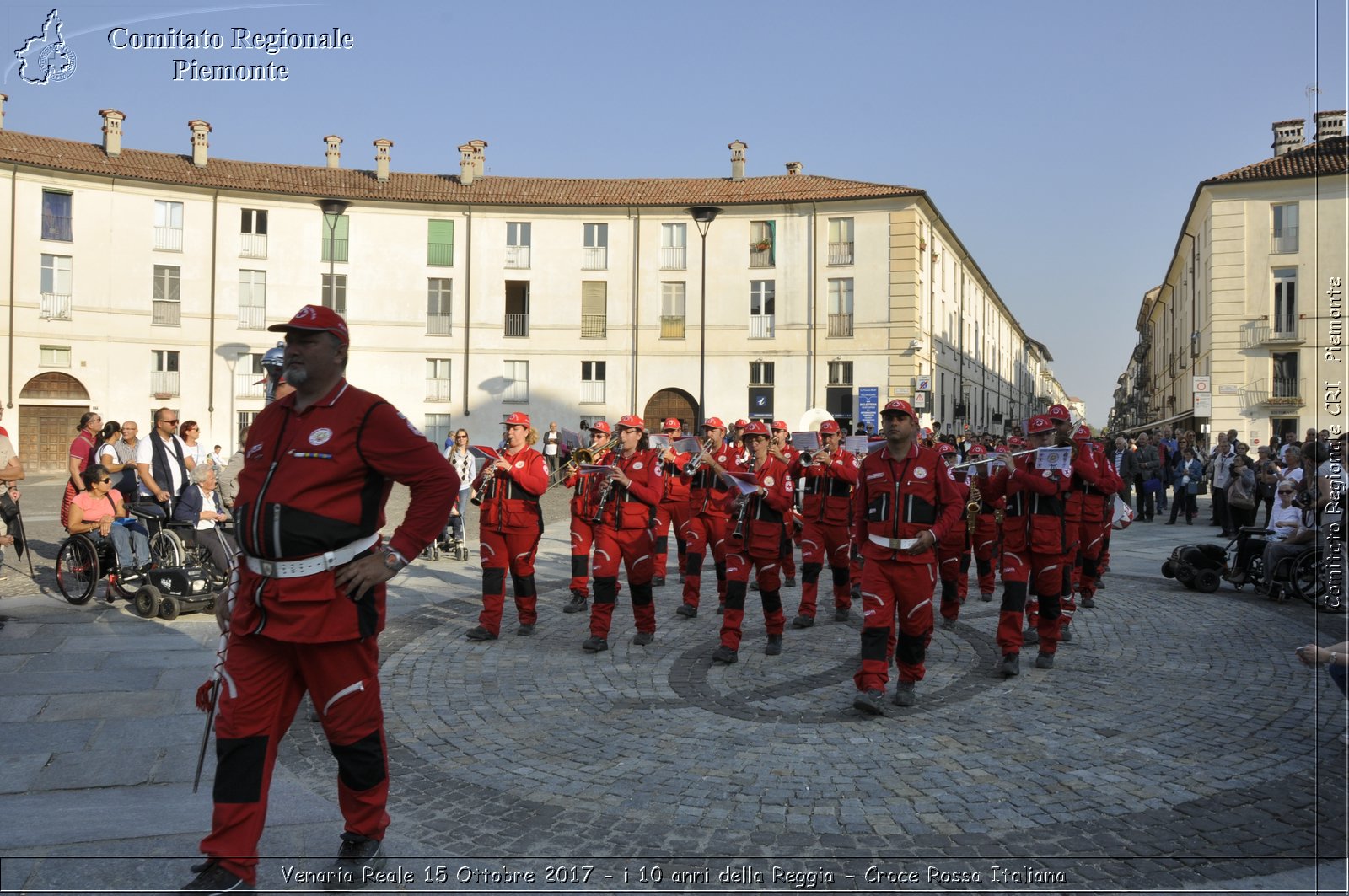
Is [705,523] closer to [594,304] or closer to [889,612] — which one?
[889,612]

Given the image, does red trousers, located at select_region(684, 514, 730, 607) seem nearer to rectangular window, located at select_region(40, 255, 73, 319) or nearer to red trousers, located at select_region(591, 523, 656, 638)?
red trousers, located at select_region(591, 523, 656, 638)

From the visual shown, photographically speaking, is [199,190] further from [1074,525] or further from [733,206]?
[1074,525]

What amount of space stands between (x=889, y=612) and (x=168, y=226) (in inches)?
1532

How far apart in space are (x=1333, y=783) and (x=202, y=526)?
31.4ft

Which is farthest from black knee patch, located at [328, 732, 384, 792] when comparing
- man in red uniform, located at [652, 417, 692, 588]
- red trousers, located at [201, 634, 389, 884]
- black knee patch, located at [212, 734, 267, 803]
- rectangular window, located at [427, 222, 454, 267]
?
rectangular window, located at [427, 222, 454, 267]

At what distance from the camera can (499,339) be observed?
39.5 metres

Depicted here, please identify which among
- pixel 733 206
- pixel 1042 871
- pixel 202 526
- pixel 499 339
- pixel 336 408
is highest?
pixel 733 206

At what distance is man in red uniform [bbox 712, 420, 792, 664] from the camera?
7.75 meters

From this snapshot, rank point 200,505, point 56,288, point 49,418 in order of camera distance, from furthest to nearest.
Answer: point 56,288 → point 49,418 → point 200,505

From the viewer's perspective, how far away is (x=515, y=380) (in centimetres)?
3956

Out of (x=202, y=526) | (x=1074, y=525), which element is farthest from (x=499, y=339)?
(x=1074, y=525)

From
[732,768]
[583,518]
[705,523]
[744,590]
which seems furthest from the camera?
[705,523]

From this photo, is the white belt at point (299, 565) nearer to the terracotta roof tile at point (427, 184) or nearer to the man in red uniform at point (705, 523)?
the man in red uniform at point (705, 523)

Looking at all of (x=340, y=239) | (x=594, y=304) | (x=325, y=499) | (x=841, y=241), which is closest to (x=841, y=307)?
(x=841, y=241)
